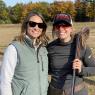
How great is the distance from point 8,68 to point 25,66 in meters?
0.18

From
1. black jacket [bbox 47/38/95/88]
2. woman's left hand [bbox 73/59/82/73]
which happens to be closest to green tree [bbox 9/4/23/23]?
black jacket [bbox 47/38/95/88]

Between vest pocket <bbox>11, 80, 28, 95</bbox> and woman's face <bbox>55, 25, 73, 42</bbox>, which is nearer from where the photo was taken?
vest pocket <bbox>11, 80, 28, 95</bbox>

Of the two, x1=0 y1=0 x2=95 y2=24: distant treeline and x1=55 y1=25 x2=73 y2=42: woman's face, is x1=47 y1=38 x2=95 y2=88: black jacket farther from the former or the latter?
x1=0 y1=0 x2=95 y2=24: distant treeline

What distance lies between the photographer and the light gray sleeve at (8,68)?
12.9 ft

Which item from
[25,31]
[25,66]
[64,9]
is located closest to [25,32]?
[25,31]

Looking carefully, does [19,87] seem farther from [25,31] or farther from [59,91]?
[25,31]

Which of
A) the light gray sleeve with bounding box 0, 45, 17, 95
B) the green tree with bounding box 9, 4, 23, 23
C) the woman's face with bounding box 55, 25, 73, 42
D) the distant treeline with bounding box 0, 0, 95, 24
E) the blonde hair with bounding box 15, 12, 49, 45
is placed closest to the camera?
the light gray sleeve with bounding box 0, 45, 17, 95

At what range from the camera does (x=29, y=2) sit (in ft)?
370

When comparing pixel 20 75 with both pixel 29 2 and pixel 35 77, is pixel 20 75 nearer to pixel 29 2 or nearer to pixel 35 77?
pixel 35 77

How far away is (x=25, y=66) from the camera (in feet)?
13.1

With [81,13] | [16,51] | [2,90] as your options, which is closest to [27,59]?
[16,51]

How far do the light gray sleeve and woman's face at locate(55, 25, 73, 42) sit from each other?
0.56m

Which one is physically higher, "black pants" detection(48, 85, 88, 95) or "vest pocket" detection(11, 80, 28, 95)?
"vest pocket" detection(11, 80, 28, 95)

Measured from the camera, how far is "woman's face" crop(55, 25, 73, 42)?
421 centimetres
